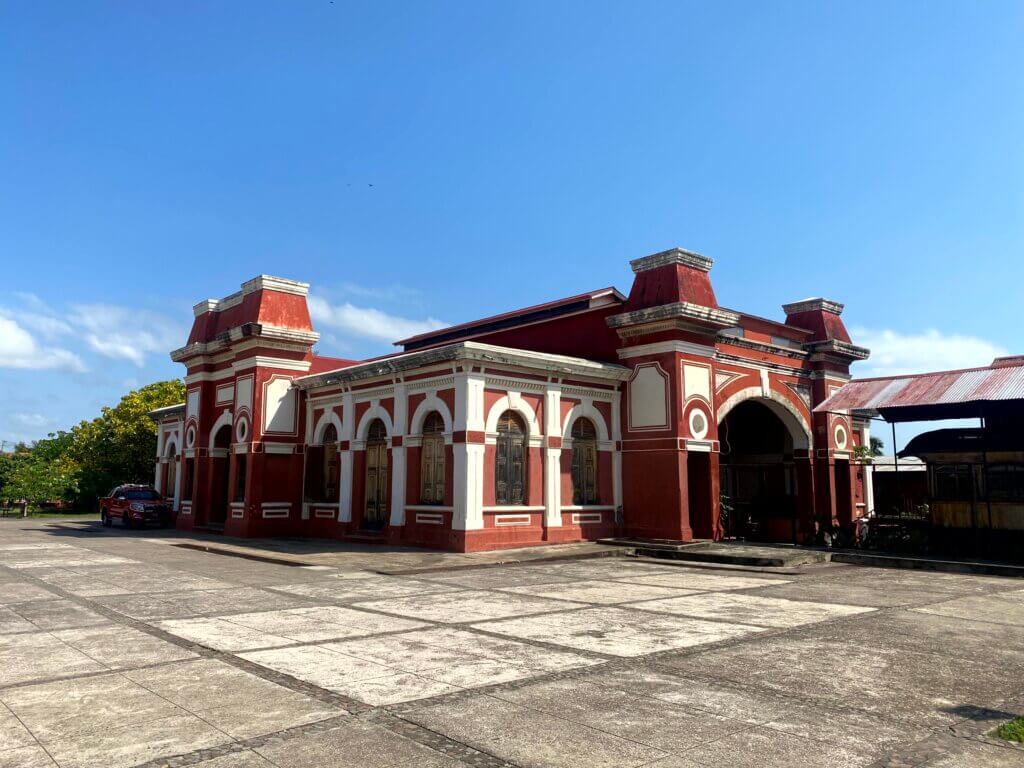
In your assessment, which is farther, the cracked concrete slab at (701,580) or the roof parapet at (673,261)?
the roof parapet at (673,261)

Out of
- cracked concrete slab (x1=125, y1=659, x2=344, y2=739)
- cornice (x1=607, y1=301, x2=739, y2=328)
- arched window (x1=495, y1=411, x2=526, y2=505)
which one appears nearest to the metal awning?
cornice (x1=607, y1=301, x2=739, y2=328)

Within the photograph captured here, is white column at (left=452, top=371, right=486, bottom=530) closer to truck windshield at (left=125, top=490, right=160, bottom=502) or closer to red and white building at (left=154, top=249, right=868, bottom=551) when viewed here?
red and white building at (left=154, top=249, right=868, bottom=551)

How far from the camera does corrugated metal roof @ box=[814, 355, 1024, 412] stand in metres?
16.4

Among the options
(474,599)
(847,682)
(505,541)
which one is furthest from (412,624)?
(505,541)

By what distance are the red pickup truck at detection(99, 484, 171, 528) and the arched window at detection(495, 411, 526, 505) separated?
16869mm

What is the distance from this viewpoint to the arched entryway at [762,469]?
76.2 ft

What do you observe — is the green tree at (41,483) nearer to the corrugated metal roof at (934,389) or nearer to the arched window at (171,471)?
the arched window at (171,471)

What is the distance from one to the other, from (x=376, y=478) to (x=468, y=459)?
4628 mm

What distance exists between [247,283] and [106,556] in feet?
34.7

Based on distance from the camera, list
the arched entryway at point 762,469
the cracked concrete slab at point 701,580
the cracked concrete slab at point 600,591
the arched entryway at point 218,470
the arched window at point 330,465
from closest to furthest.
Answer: the cracked concrete slab at point 600,591, the cracked concrete slab at point 701,580, the arched window at point 330,465, the arched entryway at point 762,469, the arched entryway at point 218,470

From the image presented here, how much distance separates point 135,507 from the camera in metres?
27.9

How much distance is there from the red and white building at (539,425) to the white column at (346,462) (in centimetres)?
5

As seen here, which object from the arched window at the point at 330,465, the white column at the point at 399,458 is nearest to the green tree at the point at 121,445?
the arched window at the point at 330,465

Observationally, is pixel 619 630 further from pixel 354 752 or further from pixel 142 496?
pixel 142 496
